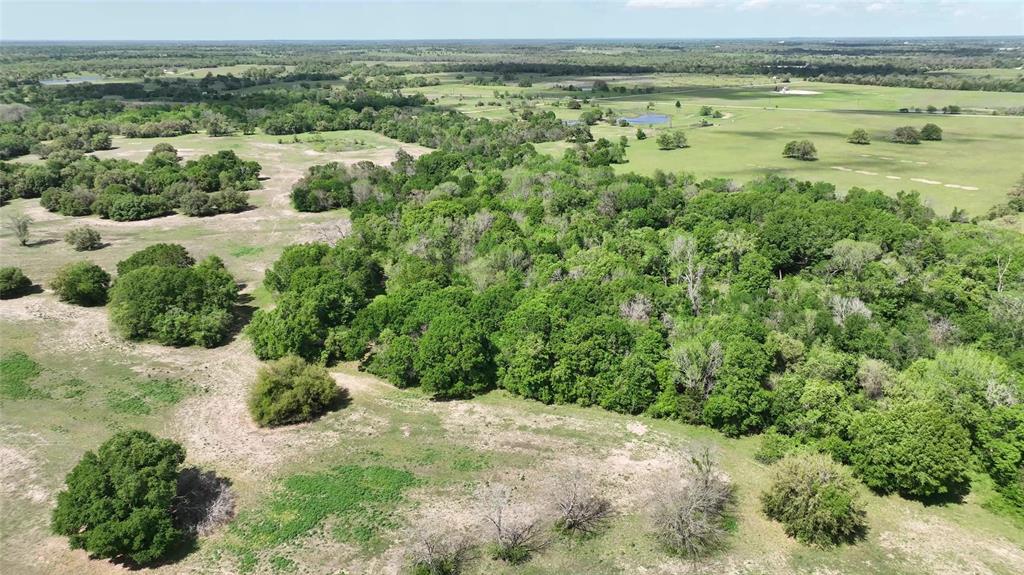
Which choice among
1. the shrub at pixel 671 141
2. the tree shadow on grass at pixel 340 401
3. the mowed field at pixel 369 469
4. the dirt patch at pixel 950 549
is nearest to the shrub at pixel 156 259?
the mowed field at pixel 369 469

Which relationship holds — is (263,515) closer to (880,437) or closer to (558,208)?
(880,437)

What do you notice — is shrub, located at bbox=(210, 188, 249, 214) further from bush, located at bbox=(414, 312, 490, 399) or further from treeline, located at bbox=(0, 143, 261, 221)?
bush, located at bbox=(414, 312, 490, 399)

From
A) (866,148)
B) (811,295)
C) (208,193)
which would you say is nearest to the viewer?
(811,295)

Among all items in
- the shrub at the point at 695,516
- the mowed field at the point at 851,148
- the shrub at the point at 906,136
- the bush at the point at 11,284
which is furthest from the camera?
the shrub at the point at 906,136

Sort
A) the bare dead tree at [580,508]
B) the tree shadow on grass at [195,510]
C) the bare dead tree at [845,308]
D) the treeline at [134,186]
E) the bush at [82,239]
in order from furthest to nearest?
the treeline at [134,186], the bush at [82,239], the bare dead tree at [845,308], the bare dead tree at [580,508], the tree shadow on grass at [195,510]

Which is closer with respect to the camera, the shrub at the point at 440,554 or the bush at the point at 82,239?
the shrub at the point at 440,554

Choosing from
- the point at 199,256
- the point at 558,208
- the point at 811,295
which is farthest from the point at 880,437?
the point at 199,256

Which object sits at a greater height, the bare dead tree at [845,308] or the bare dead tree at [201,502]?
the bare dead tree at [845,308]

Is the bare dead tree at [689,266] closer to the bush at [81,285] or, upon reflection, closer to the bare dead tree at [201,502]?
the bare dead tree at [201,502]

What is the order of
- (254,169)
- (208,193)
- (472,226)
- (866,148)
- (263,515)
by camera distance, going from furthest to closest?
1. (866,148)
2. (254,169)
3. (208,193)
4. (472,226)
5. (263,515)
